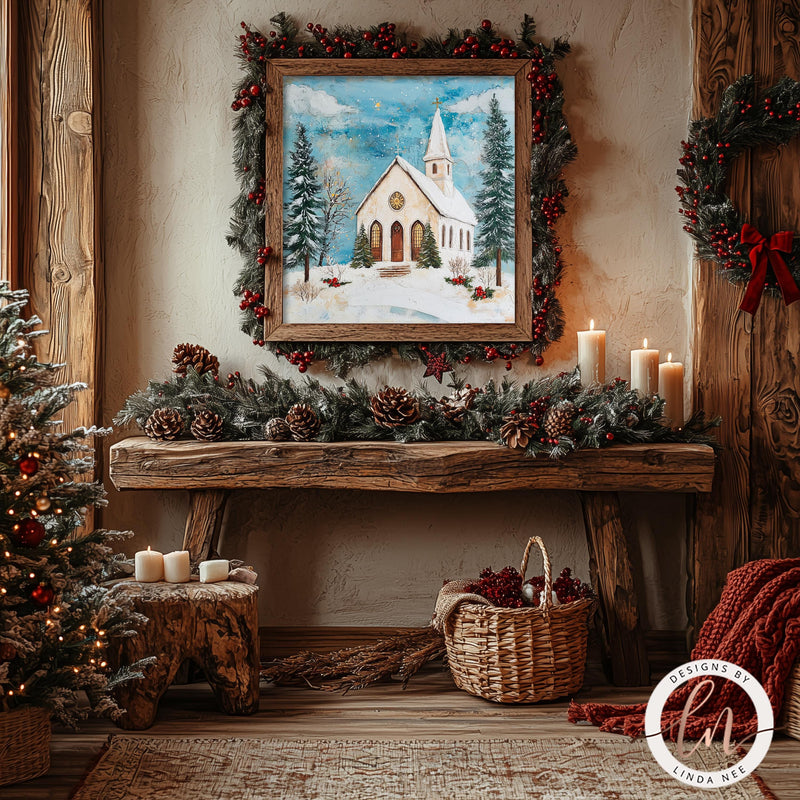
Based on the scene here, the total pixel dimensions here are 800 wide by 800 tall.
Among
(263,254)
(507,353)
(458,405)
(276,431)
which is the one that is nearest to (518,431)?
(458,405)

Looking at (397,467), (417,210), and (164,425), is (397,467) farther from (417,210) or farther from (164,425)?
(417,210)

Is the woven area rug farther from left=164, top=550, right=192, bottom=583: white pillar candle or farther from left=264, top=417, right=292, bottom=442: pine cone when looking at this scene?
left=264, top=417, right=292, bottom=442: pine cone

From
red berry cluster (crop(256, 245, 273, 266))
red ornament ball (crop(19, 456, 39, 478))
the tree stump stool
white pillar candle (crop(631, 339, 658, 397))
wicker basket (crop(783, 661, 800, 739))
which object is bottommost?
wicker basket (crop(783, 661, 800, 739))

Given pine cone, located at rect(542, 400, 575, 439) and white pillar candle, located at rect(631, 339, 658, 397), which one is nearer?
pine cone, located at rect(542, 400, 575, 439)

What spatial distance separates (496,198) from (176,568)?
5.23ft

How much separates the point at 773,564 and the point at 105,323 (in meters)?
2.29

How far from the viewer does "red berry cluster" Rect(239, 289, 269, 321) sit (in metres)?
2.93

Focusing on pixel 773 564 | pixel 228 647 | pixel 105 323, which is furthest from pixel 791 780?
pixel 105 323

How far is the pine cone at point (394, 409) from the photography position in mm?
2682

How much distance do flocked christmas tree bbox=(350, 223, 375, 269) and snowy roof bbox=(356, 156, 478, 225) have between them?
0.39 ft

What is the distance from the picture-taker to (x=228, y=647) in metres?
2.36

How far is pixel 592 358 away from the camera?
110 inches

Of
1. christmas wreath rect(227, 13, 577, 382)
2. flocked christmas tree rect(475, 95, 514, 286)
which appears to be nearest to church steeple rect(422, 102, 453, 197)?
flocked christmas tree rect(475, 95, 514, 286)

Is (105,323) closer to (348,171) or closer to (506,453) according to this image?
(348,171)
